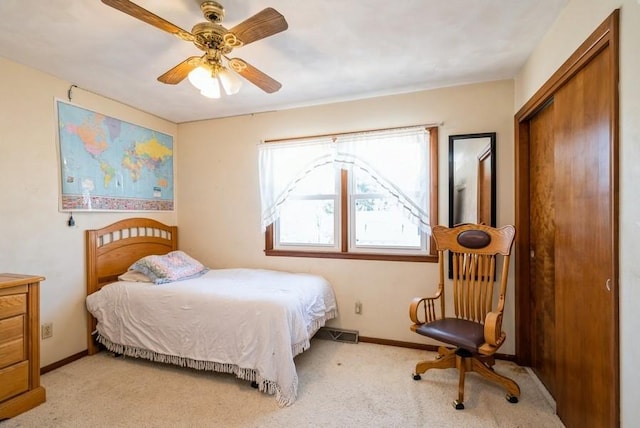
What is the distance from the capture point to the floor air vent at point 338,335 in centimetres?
307

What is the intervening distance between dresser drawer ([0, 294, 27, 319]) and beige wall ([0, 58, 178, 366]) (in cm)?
47

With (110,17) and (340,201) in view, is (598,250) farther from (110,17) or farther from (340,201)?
(110,17)

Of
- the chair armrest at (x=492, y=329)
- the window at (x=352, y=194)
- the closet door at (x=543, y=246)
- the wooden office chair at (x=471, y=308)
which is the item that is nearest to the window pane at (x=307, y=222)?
the window at (x=352, y=194)

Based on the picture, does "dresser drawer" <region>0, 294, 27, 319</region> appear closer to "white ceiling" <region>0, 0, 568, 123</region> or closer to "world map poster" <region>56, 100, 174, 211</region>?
"world map poster" <region>56, 100, 174, 211</region>

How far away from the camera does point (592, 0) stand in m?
1.46

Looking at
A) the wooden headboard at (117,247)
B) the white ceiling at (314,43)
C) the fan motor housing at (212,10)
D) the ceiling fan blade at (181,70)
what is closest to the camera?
the fan motor housing at (212,10)

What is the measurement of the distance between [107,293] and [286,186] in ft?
6.39

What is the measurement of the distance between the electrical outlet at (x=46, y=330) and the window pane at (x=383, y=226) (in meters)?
2.81

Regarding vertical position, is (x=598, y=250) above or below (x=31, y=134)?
below

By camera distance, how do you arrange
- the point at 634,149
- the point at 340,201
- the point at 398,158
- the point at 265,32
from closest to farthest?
the point at 634,149 < the point at 265,32 < the point at 398,158 < the point at 340,201

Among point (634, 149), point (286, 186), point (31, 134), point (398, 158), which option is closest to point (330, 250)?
point (286, 186)

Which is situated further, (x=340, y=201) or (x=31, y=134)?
(x=340, y=201)

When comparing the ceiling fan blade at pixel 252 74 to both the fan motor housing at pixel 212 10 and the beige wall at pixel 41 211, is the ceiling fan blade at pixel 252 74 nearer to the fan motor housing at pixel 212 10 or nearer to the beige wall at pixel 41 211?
the fan motor housing at pixel 212 10

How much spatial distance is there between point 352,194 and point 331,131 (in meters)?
0.71
